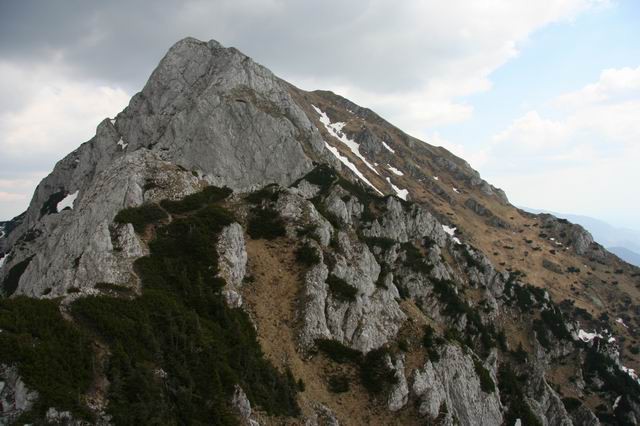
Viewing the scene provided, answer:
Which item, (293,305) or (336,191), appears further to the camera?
(336,191)

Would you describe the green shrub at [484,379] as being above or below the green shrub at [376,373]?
below

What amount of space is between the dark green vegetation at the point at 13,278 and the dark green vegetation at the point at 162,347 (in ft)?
168

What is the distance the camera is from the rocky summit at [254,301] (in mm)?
25312

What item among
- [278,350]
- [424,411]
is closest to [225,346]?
[278,350]

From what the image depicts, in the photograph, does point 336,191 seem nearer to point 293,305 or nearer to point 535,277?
point 293,305

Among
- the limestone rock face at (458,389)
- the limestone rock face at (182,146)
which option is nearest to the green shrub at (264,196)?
the limestone rock face at (182,146)

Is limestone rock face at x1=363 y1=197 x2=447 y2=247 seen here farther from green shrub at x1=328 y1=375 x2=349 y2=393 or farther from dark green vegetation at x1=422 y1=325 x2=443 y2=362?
green shrub at x1=328 y1=375 x2=349 y2=393

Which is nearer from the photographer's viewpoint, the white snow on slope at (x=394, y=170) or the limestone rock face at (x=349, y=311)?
the limestone rock face at (x=349, y=311)

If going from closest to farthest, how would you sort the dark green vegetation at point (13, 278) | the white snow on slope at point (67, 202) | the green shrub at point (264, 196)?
the green shrub at point (264, 196), the dark green vegetation at point (13, 278), the white snow on slope at point (67, 202)

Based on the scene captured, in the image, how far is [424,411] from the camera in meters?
39.5

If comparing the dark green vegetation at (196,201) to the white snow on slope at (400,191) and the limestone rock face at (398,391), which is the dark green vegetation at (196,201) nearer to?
the limestone rock face at (398,391)

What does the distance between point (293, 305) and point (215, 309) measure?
8278 millimetres

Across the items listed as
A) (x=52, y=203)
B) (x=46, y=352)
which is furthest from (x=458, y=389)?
(x=52, y=203)

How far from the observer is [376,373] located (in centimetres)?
3922
